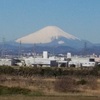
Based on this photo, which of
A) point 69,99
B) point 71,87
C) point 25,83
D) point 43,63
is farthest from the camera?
point 43,63

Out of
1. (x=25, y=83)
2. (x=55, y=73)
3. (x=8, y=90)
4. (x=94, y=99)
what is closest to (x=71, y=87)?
(x=25, y=83)

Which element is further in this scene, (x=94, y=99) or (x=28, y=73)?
(x=28, y=73)

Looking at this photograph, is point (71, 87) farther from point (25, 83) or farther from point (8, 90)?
point (8, 90)

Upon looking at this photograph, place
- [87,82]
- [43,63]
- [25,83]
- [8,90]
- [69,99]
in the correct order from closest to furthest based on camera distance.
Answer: [69,99], [8,90], [25,83], [87,82], [43,63]

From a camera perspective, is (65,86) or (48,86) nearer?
(65,86)

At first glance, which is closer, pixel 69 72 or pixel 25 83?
pixel 25 83

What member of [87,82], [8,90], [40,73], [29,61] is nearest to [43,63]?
[29,61]

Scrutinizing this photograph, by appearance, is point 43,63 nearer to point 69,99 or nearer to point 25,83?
point 25,83

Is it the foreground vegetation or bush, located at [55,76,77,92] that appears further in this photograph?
bush, located at [55,76,77,92]

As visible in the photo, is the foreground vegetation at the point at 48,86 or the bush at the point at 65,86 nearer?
the foreground vegetation at the point at 48,86
